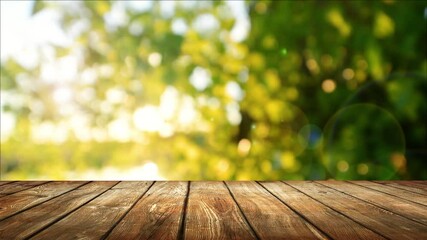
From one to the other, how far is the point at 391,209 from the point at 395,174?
6.62 ft

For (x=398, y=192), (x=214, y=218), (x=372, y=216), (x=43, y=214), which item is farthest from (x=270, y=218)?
(x=398, y=192)

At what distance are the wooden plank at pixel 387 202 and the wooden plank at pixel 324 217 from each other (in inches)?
7.8

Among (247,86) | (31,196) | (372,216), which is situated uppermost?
(247,86)

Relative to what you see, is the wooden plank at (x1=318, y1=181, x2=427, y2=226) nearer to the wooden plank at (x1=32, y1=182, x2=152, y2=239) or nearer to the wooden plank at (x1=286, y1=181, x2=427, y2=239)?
the wooden plank at (x1=286, y1=181, x2=427, y2=239)

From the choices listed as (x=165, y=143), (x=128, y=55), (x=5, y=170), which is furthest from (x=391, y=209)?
(x=5, y=170)

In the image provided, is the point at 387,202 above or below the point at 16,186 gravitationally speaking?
below

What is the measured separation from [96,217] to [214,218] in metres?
0.33

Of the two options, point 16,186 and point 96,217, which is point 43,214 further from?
point 16,186

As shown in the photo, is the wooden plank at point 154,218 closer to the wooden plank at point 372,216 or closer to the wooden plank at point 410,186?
the wooden plank at point 372,216

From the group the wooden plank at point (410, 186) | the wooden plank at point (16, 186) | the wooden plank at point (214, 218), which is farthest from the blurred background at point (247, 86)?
the wooden plank at point (214, 218)

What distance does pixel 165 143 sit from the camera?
3527 millimetres

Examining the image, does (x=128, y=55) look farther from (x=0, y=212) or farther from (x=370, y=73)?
(x=0, y=212)

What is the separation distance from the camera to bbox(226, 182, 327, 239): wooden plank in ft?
3.83

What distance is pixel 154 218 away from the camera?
1.36 meters
